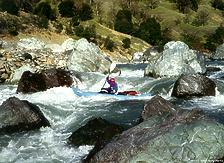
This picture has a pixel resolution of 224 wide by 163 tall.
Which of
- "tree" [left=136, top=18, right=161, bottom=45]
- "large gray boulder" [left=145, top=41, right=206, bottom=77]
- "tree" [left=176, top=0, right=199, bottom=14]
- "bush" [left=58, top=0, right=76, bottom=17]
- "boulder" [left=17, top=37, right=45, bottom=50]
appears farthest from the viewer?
"tree" [left=176, top=0, right=199, bottom=14]

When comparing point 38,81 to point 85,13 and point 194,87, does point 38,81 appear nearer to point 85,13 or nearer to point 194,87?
point 194,87

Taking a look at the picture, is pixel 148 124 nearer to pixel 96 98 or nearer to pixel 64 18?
pixel 96 98

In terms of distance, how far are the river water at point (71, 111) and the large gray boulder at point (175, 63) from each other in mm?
1366

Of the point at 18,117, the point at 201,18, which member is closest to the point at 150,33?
the point at 201,18

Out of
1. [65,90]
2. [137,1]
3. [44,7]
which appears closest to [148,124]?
[65,90]

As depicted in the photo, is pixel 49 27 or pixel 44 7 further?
pixel 44 7

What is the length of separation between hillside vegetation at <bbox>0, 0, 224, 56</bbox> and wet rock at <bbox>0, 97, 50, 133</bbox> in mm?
30766

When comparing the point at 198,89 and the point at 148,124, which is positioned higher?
the point at 148,124

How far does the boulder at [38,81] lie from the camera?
1067 inches

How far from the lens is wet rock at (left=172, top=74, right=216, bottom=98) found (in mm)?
23984

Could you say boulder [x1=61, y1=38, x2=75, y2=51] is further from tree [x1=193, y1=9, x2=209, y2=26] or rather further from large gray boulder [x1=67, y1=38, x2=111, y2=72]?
tree [x1=193, y1=9, x2=209, y2=26]

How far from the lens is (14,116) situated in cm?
1672

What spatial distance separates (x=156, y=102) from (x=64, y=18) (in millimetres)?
50821

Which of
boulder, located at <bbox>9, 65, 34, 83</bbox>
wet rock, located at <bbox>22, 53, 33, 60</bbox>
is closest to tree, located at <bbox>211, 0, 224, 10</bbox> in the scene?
wet rock, located at <bbox>22, 53, 33, 60</bbox>
